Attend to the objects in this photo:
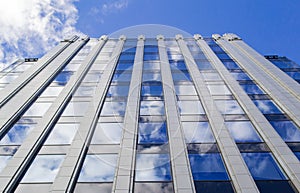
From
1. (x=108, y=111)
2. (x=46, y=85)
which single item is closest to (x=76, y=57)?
(x=46, y=85)

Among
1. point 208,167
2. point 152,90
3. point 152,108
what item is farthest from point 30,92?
point 208,167

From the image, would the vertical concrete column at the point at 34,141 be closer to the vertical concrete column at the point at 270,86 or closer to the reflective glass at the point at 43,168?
the reflective glass at the point at 43,168

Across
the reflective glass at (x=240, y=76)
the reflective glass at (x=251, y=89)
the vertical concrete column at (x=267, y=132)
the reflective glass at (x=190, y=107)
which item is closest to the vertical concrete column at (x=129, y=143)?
the reflective glass at (x=190, y=107)

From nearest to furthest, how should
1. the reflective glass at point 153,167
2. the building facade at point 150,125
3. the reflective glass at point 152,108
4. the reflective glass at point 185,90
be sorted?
1. the building facade at point 150,125
2. the reflective glass at point 153,167
3. the reflective glass at point 152,108
4. the reflective glass at point 185,90

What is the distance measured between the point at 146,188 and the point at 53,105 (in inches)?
396

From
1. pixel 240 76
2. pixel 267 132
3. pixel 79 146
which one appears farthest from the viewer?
pixel 240 76

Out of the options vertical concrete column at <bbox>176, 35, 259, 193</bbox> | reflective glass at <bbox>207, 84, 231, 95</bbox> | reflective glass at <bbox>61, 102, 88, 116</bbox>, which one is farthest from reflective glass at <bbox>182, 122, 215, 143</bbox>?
reflective glass at <bbox>61, 102, 88, 116</bbox>

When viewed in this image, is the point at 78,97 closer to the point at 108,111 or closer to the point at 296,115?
the point at 108,111

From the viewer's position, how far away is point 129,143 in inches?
594

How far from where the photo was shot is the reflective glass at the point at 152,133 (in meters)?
15.7

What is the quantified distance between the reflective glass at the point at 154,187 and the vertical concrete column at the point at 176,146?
0.40 meters

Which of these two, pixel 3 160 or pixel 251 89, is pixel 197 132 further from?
pixel 3 160

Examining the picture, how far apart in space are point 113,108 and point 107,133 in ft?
9.79

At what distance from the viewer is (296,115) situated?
57.4 feet
